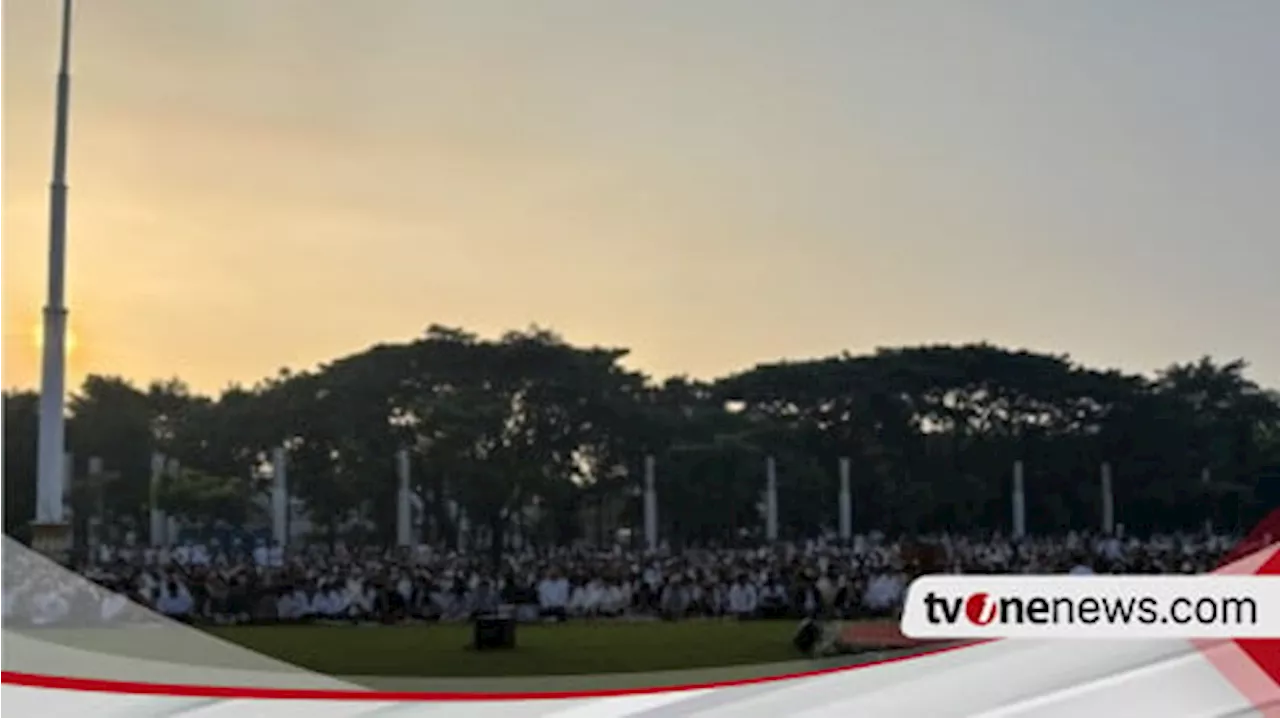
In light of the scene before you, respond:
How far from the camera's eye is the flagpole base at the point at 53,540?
4.50 ft

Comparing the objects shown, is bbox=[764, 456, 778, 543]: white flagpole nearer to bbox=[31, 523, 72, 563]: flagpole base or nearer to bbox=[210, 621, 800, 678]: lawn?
bbox=[210, 621, 800, 678]: lawn

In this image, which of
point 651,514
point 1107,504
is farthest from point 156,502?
point 1107,504

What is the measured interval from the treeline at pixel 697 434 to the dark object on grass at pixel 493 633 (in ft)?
0.46

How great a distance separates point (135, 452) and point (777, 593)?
0.92 meters

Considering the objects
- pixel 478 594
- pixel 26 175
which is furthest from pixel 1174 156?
pixel 26 175

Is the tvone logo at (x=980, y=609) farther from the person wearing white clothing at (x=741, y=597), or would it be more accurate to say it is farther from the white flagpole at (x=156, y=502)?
the white flagpole at (x=156, y=502)

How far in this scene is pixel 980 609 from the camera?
4.64 feet

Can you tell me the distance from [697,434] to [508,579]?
340mm

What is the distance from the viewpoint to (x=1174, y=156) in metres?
1.45

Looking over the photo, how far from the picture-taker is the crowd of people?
4.46 feet

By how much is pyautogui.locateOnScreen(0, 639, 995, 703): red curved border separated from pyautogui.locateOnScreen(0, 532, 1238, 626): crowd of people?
0.10 m

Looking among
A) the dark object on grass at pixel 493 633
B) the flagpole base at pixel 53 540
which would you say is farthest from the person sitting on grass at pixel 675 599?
the flagpole base at pixel 53 540

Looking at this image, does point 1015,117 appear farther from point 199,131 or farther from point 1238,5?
point 199,131

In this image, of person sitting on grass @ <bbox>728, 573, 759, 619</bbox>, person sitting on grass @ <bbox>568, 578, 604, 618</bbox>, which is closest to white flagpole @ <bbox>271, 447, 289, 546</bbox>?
person sitting on grass @ <bbox>568, 578, 604, 618</bbox>
